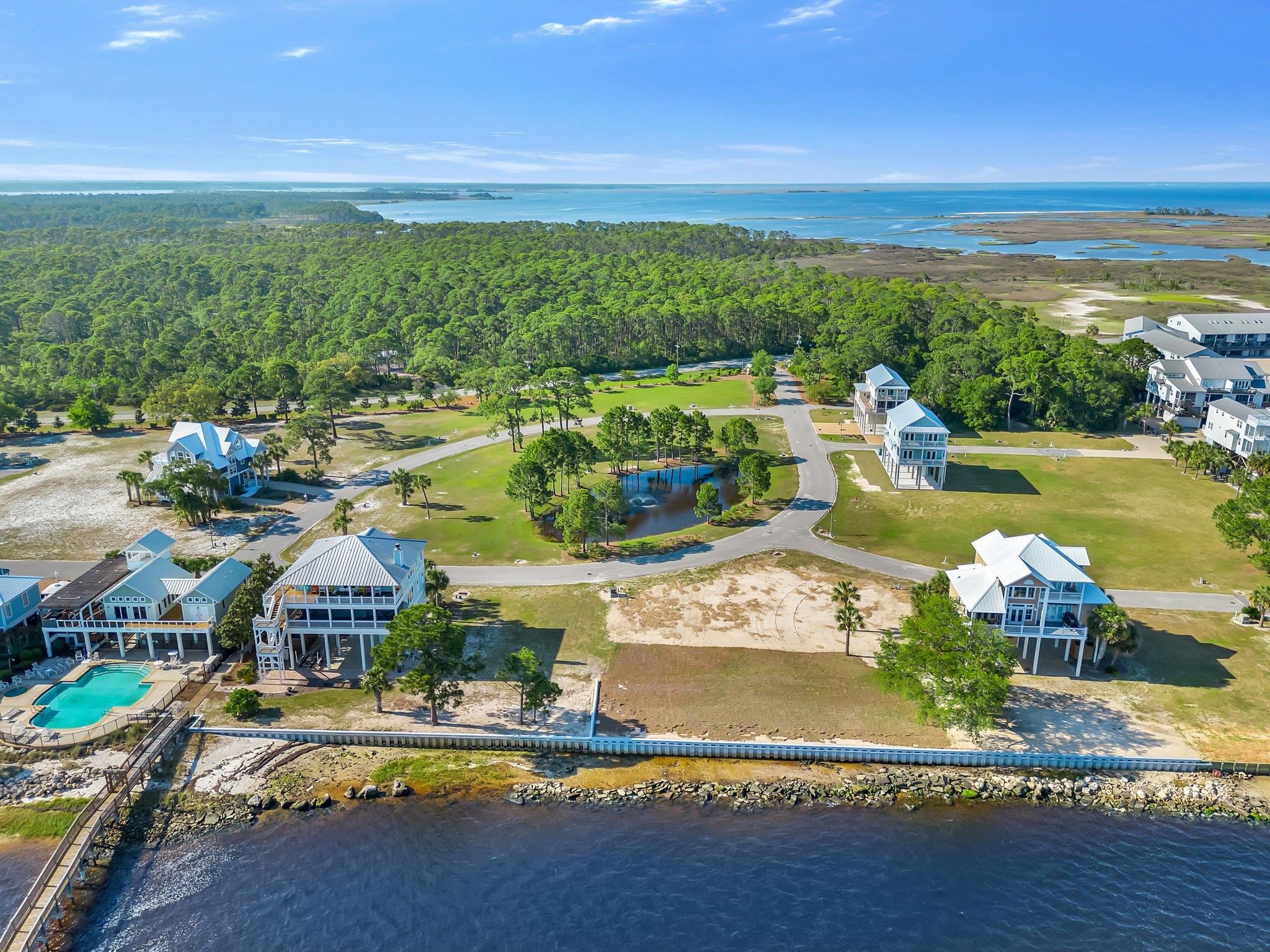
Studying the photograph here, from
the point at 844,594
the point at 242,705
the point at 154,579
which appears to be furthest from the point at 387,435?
the point at 844,594

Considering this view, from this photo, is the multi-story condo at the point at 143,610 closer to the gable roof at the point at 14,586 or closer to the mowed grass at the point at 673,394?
the gable roof at the point at 14,586

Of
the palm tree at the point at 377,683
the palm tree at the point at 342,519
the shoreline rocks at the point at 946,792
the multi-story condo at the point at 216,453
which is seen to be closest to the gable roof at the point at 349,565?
the palm tree at the point at 377,683

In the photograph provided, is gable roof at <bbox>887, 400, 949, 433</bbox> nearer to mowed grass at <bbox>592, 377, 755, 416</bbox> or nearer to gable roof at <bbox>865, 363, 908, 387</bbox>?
gable roof at <bbox>865, 363, 908, 387</bbox>

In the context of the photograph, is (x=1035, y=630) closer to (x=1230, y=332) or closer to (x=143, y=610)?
(x=143, y=610)

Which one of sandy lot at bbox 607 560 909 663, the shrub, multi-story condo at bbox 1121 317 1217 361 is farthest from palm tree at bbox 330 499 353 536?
multi-story condo at bbox 1121 317 1217 361

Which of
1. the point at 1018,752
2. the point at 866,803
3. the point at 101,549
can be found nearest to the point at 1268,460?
the point at 1018,752

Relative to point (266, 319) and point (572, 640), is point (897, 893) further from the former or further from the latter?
point (266, 319)

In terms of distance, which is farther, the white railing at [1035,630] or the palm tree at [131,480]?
the palm tree at [131,480]

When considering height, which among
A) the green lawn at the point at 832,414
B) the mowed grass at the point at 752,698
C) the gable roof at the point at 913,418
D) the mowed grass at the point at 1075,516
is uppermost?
the gable roof at the point at 913,418

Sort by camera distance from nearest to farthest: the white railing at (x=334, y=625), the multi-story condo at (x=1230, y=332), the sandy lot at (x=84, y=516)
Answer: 1. the white railing at (x=334, y=625)
2. the sandy lot at (x=84, y=516)
3. the multi-story condo at (x=1230, y=332)
